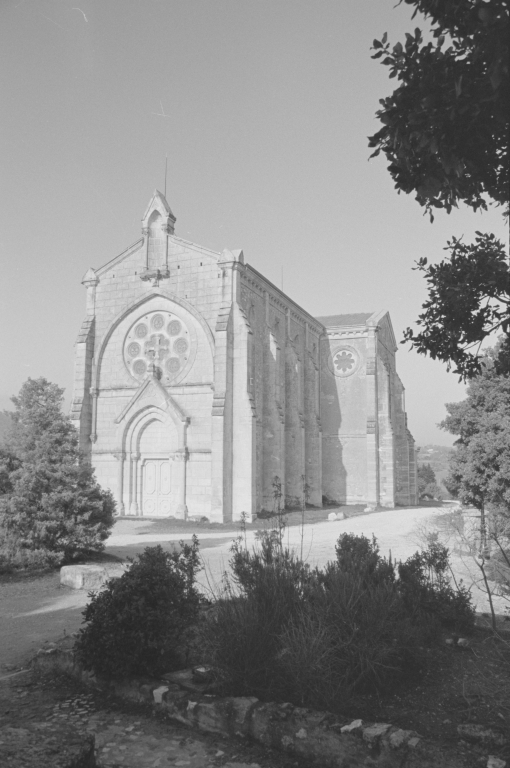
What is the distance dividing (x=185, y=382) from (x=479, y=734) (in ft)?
79.5

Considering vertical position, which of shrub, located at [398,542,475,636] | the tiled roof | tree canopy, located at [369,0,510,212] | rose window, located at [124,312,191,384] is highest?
the tiled roof

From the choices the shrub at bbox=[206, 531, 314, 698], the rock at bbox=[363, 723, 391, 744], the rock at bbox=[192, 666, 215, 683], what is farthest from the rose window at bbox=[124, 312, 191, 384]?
the rock at bbox=[363, 723, 391, 744]

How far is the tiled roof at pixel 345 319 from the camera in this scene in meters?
43.5

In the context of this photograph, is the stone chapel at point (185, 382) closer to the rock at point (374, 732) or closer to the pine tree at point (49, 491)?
the pine tree at point (49, 491)

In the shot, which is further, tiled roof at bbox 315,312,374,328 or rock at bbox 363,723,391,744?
tiled roof at bbox 315,312,374,328

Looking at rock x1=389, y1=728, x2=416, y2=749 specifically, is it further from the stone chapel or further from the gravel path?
the stone chapel

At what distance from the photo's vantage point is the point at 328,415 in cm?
4097

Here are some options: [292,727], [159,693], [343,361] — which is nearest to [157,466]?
[343,361]

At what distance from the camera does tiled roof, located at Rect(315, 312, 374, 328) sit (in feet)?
143

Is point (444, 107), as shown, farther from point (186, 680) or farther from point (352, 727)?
point (186, 680)

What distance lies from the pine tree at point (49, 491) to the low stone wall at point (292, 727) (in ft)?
27.6

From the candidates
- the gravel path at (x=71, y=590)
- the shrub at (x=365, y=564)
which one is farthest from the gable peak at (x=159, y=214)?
the shrub at (x=365, y=564)

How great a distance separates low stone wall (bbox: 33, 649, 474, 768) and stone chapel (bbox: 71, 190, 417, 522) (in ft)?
60.2

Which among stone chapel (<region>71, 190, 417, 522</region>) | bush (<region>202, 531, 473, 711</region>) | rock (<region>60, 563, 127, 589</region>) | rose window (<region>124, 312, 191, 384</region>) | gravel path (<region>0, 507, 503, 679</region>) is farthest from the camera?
rose window (<region>124, 312, 191, 384</region>)
